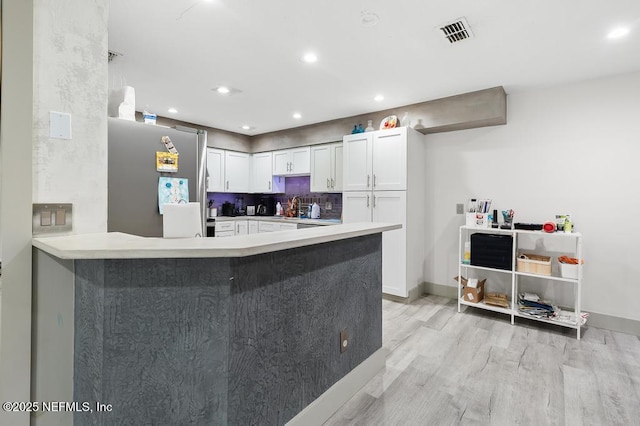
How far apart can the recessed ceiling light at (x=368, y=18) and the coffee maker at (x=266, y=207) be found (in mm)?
4263

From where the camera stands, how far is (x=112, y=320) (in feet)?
3.83

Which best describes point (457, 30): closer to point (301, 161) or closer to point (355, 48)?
point (355, 48)

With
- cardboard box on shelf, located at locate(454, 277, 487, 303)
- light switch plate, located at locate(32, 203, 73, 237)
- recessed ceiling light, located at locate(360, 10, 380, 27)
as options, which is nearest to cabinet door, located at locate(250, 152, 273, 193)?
cardboard box on shelf, located at locate(454, 277, 487, 303)

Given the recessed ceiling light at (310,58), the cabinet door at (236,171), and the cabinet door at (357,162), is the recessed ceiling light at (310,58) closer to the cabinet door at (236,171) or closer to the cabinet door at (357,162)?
the cabinet door at (357,162)

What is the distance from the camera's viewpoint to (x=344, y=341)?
193cm

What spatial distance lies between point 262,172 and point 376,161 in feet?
8.43

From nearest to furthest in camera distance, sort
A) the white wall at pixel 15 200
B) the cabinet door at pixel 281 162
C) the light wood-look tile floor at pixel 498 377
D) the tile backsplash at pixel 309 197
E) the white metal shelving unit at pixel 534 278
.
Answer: the white wall at pixel 15 200, the light wood-look tile floor at pixel 498 377, the white metal shelving unit at pixel 534 278, the tile backsplash at pixel 309 197, the cabinet door at pixel 281 162

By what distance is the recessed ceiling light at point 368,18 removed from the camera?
2043 mm

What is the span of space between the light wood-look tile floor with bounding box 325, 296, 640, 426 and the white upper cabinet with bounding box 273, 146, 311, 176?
2.90 m

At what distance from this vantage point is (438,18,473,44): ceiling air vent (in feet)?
7.07

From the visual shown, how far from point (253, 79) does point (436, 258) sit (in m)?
3.09

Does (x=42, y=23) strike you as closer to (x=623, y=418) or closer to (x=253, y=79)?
(x=253, y=79)

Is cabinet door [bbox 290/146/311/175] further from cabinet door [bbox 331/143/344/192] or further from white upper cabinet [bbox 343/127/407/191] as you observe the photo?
white upper cabinet [bbox 343/127/407/191]

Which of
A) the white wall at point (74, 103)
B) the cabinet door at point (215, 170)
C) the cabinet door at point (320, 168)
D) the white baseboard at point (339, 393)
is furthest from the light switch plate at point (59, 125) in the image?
the cabinet door at point (215, 170)
